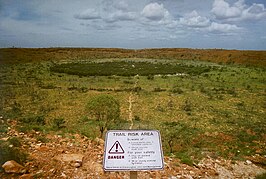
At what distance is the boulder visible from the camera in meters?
4.85

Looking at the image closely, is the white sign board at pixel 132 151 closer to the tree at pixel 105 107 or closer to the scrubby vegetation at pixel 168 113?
the scrubby vegetation at pixel 168 113

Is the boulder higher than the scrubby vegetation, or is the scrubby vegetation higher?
the boulder

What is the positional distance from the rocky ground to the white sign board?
1.70m

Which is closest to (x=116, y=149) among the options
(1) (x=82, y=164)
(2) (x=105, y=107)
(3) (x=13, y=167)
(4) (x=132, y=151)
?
(4) (x=132, y=151)

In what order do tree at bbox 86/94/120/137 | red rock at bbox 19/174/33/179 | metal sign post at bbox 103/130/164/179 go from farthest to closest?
tree at bbox 86/94/120/137
red rock at bbox 19/174/33/179
metal sign post at bbox 103/130/164/179

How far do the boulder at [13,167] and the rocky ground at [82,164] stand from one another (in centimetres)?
2

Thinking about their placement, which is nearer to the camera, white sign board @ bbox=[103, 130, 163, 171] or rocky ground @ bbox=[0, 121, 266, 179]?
white sign board @ bbox=[103, 130, 163, 171]

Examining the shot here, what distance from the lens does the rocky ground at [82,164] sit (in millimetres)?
5117

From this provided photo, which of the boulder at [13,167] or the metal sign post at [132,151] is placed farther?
the boulder at [13,167]

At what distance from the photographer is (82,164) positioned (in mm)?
5492

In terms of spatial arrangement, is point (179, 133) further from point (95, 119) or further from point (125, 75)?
point (125, 75)

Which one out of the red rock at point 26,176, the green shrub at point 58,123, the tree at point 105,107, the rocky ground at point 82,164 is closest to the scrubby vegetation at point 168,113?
the green shrub at point 58,123

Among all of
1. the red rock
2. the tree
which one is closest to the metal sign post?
the red rock

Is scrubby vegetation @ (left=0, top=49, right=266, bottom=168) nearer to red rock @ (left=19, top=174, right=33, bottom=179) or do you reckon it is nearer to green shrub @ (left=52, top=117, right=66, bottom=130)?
green shrub @ (left=52, top=117, right=66, bottom=130)
